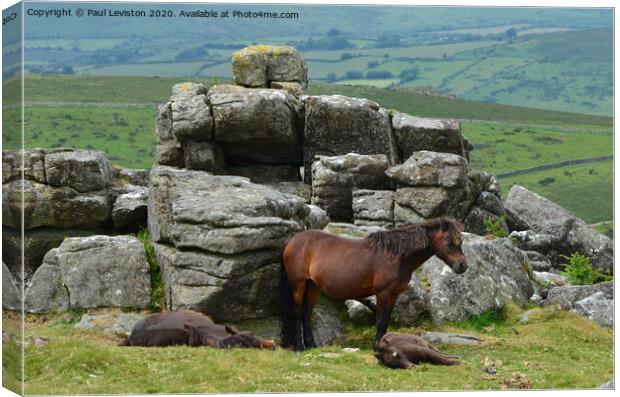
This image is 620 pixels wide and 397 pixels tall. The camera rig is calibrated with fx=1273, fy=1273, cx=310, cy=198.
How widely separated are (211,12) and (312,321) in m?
7.83

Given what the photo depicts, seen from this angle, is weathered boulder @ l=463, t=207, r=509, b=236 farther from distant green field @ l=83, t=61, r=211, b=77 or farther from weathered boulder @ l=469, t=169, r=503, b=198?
distant green field @ l=83, t=61, r=211, b=77

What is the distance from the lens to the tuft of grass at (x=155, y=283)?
2952 cm

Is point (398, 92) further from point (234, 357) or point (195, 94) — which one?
point (234, 357)

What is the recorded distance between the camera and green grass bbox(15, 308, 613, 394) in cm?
2253

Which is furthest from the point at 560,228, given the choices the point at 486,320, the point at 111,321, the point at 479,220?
the point at 111,321

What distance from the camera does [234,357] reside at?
24.5m

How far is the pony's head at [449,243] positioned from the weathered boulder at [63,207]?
450 inches

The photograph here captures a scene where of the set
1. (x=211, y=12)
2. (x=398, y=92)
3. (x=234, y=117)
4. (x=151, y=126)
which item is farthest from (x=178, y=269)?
(x=151, y=126)

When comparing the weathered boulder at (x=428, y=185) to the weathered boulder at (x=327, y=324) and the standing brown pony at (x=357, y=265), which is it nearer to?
the weathered boulder at (x=327, y=324)

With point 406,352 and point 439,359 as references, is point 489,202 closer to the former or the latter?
point 439,359

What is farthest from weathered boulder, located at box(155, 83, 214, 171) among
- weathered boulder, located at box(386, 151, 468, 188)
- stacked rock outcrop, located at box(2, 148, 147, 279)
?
weathered boulder, located at box(386, 151, 468, 188)

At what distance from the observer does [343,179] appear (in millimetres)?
37156

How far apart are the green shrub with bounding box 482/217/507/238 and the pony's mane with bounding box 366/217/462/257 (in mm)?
10460

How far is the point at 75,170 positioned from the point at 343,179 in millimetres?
7749
